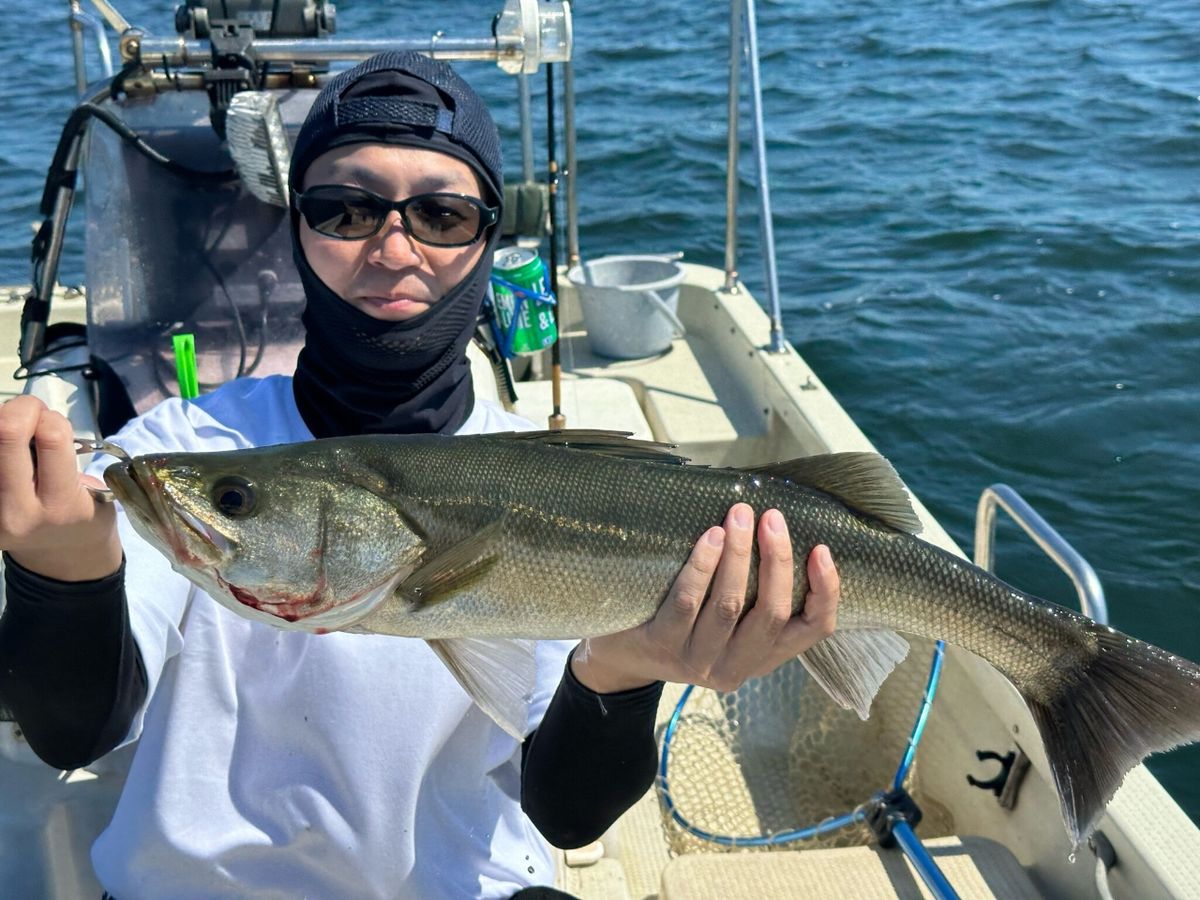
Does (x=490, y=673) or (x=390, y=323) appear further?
(x=390, y=323)

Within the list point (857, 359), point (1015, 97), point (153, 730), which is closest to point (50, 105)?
point (857, 359)

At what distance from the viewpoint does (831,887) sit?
130 inches

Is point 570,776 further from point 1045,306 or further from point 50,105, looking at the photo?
point 50,105

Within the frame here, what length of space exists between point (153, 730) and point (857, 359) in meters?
7.25

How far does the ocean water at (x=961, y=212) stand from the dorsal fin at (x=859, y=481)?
379 cm

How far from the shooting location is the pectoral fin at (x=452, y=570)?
1.92 metres

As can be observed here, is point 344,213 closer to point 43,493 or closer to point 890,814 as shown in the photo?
point 43,493

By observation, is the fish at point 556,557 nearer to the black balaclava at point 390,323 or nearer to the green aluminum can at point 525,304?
the black balaclava at point 390,323

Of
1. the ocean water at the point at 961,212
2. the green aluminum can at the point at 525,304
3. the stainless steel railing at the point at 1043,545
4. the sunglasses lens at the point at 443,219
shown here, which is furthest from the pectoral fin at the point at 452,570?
the ocean water at the point at 961,212

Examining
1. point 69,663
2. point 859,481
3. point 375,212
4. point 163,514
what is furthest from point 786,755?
point 163,514

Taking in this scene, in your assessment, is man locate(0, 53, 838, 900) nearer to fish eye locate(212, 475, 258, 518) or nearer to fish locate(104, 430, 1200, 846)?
fish locate(104, 430, 1200, 846)

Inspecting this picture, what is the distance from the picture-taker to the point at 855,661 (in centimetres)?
221

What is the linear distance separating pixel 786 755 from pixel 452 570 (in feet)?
9.90

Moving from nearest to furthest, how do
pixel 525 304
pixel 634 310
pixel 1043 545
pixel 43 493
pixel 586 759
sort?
pixel 43 493, pixel 586 759, pixel 1043 545, pixel 525 304, pixel 634 310
